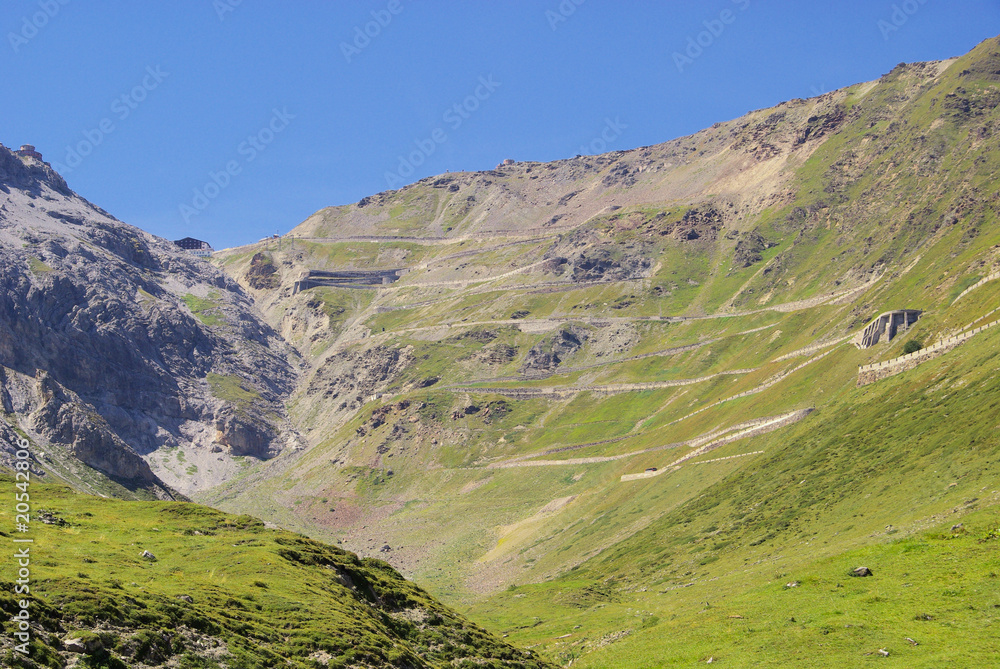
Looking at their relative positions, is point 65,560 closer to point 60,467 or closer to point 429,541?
point 60,467

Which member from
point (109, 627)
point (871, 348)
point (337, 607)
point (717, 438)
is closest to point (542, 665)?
point (337, 607)

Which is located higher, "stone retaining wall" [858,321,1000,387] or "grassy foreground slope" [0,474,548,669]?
"stone retaining wall" [858,321,1000,387]

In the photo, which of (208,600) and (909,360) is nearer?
(208,600)

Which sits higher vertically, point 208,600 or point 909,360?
point 909,360

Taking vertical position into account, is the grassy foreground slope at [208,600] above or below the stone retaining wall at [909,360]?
below

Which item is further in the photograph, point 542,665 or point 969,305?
point 969,305

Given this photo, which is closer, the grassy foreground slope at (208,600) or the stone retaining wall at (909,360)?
the grassy foreground slope at (208,600)

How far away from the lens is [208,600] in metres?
35.8

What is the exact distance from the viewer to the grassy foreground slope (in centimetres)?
2983

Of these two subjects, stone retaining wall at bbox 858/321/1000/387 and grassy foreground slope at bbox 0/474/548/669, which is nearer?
grassy foreground slope at bbox 0/474/548/669

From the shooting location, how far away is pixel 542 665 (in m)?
50.1

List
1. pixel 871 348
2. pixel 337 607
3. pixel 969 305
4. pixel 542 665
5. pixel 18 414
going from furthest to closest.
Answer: pixel 18 414, pixel 871 348, pixel 969 305, pixel 542 665, pixel 337 607

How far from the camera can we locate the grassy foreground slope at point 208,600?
2983cm

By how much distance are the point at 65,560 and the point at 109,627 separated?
25.7 feet
